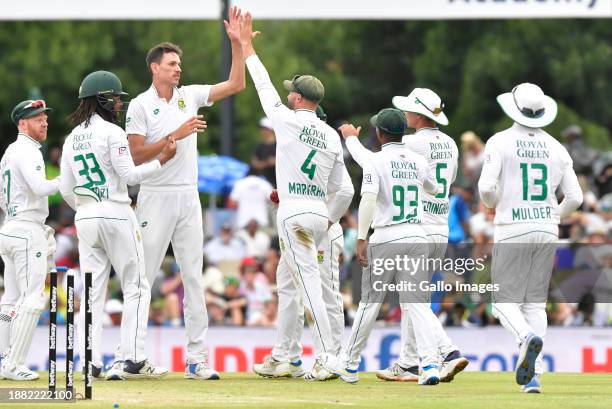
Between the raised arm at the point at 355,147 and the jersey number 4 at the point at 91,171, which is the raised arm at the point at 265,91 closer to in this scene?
the raised arm at the point at 355,147

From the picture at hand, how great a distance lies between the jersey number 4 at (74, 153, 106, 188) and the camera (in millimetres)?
12977

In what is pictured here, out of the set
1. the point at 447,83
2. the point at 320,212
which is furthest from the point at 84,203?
the point at 447,83

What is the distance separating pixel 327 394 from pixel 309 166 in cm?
216

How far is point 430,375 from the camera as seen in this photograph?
13039 millimetres

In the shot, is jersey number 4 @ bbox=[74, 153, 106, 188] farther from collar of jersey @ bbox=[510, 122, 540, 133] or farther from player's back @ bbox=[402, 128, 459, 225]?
collar of jersey @ bbox=[510, 122, 540, 133]

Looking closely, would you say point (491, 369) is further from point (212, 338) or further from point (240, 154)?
point (240, 154)

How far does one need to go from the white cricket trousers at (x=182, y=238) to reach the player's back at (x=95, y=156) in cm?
50

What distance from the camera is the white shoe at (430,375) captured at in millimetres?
13016

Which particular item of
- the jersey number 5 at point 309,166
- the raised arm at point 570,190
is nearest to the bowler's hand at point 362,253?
the jersey number 5 at point 309,166

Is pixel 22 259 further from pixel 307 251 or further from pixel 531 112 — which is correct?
pixel 531 112

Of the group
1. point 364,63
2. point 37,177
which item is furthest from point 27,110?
point 364,63

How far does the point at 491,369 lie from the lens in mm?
19391
